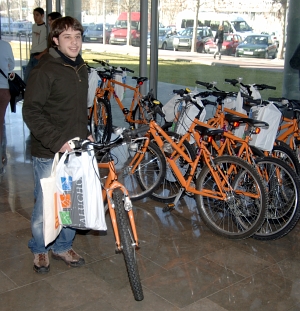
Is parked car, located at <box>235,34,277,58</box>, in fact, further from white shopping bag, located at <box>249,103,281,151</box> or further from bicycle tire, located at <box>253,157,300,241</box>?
bicycle tire, located at <box>253,157,300,241</box>

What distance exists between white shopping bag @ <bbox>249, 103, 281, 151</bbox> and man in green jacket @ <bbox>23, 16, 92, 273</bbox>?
1.87 meters

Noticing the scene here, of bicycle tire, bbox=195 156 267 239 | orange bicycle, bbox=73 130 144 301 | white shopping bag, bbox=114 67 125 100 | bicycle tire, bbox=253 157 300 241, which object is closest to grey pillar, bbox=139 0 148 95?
white shopping bag, bbox=114 67 125 100

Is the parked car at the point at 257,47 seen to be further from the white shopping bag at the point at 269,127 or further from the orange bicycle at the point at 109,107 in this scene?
the white shopping bag at the point at 269,127

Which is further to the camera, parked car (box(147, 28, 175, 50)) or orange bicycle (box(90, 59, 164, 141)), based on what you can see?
parked car (box(147, 28, 175, 50))

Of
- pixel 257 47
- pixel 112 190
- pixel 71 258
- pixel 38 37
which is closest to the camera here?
pixel 112 190

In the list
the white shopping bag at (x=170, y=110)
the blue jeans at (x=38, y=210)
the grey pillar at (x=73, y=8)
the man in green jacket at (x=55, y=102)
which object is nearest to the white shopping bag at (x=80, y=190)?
the man in green jacket at (x=55, y=102)

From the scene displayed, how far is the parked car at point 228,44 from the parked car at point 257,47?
7 centimetres

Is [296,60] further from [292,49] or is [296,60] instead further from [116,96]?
[116,96]

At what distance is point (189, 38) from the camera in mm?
8484

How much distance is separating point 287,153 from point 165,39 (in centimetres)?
400

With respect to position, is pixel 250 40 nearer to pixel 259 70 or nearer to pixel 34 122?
pixel 259 70

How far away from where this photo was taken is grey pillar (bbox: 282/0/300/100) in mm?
7016

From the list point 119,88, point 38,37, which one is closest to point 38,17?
point 38,37

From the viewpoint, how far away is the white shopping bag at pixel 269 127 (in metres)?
5.29
